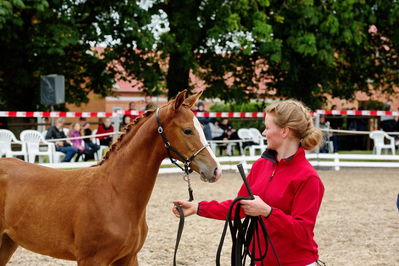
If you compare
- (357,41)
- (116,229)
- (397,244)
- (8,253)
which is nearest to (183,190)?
(397,244)

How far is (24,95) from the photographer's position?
19.4 metres

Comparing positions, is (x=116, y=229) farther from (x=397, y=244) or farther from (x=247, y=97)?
(x=247, y=97)

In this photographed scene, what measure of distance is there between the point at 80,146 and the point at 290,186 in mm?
11885

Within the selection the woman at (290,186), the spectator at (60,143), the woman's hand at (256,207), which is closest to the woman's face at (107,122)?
the spectator at (60,143)

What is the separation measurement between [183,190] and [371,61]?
47.7 feet

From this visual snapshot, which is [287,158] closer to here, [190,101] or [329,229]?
[190,101]

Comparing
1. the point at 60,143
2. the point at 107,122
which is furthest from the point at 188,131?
the point at 107,122

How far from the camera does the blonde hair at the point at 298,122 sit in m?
2.86

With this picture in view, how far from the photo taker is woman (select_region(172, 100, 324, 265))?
277cm

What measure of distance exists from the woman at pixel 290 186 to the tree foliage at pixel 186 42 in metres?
13.8

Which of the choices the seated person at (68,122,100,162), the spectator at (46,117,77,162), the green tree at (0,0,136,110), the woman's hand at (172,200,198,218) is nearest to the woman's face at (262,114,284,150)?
the woman's hand at (172,200,198,218)

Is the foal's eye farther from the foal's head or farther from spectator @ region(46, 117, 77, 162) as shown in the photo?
spectator @ region(46, 117, 77, 162)

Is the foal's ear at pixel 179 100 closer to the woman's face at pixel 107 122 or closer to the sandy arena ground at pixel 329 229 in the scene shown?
the sandy arena ground at pixel 329 229

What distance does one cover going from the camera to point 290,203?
2.87 metres
